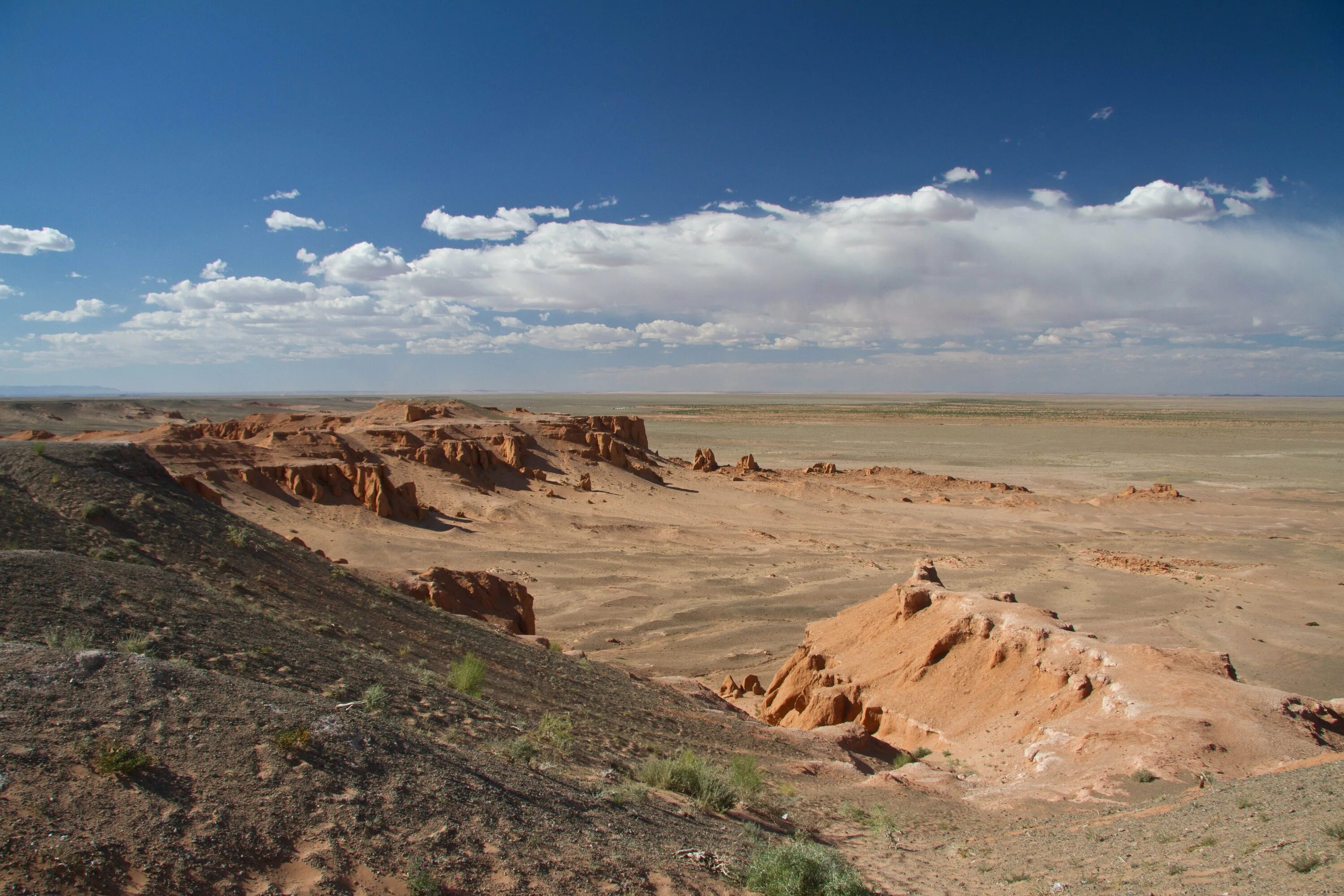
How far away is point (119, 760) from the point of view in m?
4.04

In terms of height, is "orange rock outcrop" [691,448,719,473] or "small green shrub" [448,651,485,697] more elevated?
"small green shrub" [448,651,485,697]

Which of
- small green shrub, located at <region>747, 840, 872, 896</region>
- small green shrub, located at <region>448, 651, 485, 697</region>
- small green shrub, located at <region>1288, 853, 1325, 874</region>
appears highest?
small green shrub, located at <region>1288, 853, 1325, 874</region>

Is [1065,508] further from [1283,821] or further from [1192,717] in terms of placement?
[1283,821]

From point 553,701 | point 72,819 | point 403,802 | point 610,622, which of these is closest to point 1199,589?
point 610,622

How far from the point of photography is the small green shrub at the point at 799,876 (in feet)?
16.6

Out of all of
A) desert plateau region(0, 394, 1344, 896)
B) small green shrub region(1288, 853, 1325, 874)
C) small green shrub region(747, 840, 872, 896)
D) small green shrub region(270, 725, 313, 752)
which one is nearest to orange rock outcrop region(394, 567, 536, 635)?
desert plateau region(0, 394, 1344, 896)

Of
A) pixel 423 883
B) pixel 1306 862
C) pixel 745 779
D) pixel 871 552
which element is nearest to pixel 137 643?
pixel 423 883

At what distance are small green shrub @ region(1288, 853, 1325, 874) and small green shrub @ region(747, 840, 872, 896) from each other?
2.77m

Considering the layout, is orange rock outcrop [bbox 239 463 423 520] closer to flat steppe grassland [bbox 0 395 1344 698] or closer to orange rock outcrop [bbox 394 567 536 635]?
flat steppe grassland [bbox 0 395 1344 698]

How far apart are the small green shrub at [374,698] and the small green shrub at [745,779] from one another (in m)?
→ 3.51

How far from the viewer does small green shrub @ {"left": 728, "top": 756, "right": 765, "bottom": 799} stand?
740cm

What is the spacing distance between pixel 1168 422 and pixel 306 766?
134 metres

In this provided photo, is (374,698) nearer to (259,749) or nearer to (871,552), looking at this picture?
(259,749)

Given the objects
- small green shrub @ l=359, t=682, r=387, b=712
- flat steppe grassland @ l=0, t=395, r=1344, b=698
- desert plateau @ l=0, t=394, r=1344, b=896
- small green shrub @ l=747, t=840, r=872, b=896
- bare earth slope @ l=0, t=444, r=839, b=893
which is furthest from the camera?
flat steppe grassland @ l=0, t=395, r=1344, b=698
